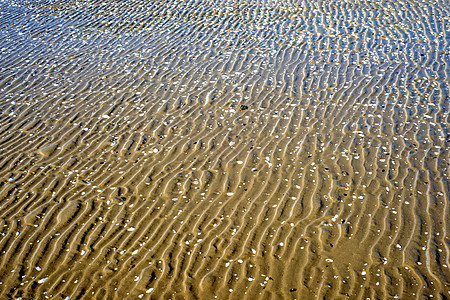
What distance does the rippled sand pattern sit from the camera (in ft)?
13.9

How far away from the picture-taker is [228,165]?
19.2 feet

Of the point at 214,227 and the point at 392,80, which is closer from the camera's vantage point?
the point at 214,227

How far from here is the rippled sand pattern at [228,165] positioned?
167 inches

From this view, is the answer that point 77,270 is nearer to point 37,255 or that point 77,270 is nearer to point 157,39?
point 37,255

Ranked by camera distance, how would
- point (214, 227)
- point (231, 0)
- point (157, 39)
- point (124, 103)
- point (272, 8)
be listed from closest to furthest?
point (214, 227) → point (124, 103) → point (157, 39) → point (272, 8) → point (231, 0)

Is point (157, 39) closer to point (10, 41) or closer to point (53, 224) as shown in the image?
point (10, 41)

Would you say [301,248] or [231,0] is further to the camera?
[231,0]

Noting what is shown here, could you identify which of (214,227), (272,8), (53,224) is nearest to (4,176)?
(53,224)

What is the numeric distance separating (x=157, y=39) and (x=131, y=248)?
750 cm

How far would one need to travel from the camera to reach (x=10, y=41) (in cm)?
1100

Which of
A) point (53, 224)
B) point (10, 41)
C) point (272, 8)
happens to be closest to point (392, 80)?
point (272, 8)

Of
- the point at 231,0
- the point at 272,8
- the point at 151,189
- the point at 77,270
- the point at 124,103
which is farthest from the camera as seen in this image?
the point at 231,0

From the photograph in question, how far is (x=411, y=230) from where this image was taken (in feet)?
15.1

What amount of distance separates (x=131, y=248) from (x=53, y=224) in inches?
45.2
